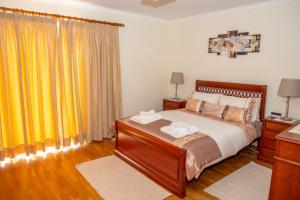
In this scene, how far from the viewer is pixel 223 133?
2926 millimetres

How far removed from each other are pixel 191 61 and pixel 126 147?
2692mm

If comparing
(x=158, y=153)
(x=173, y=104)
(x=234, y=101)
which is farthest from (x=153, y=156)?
(x=173, y=104)

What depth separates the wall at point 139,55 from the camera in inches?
161

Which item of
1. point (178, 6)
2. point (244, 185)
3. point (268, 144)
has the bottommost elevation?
point (244, 185)

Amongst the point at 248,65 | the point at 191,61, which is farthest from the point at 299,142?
the point at 191,61

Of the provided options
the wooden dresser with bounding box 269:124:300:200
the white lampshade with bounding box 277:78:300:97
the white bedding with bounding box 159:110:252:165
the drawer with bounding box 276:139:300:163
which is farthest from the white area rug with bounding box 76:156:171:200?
the white lampshade with bounding box 277:78:300:97

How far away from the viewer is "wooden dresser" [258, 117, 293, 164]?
316 cm

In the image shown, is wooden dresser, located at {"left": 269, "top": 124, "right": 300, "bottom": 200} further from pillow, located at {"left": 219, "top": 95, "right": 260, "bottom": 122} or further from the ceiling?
the ceiling

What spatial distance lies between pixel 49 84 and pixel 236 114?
3.19 m

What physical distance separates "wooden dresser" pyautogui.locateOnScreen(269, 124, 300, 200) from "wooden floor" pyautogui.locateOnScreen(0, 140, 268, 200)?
736mm

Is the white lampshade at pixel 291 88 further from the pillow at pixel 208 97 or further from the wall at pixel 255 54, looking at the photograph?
the pillow at pixel 208 97

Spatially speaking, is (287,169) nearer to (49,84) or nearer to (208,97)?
(208,97)

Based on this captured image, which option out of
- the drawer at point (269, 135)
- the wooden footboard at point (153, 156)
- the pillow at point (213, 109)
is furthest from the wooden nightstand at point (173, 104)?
the drawer at point (269, 135)

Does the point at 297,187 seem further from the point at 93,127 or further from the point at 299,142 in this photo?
the point at 93,127
